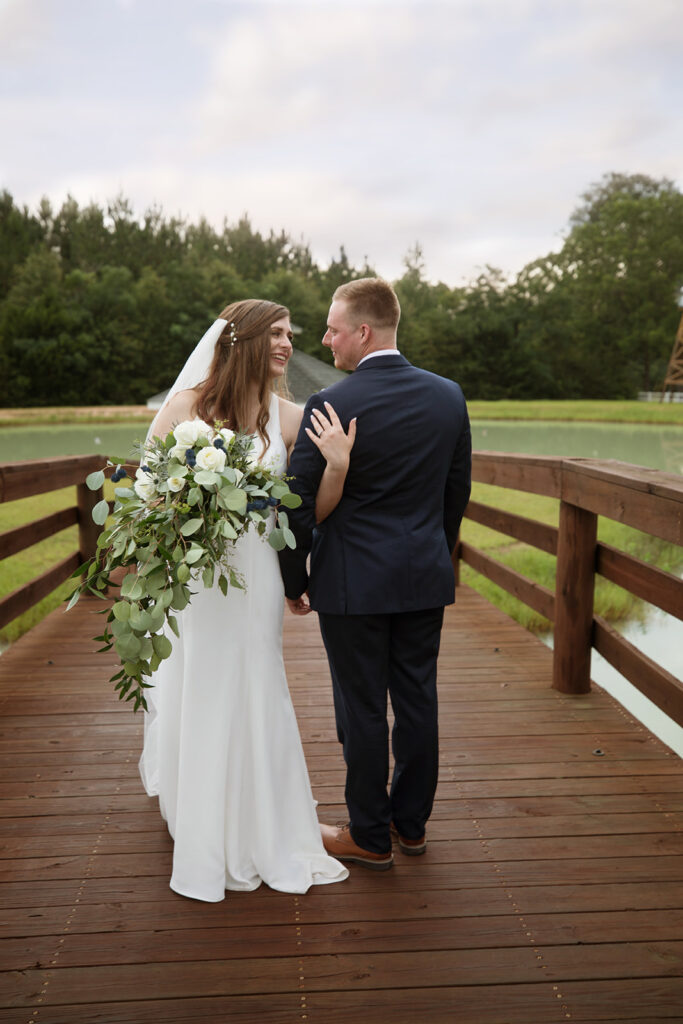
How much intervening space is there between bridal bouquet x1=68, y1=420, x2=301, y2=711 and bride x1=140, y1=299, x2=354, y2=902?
19 centimetres

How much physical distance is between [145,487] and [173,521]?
11 centimetres

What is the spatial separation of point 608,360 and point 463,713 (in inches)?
1590

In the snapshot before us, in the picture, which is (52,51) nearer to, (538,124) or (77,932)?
(538,124)

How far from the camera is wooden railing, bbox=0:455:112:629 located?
4102 mm

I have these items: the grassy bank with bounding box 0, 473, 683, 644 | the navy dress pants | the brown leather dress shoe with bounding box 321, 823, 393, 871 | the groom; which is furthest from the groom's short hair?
the grassy bank with bounding box 0, 473, 683, 644

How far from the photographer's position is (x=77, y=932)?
2.19 meters

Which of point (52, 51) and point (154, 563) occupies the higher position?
point (52, 51)

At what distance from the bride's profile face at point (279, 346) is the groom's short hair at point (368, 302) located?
0.29 m

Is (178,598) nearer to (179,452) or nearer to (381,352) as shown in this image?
(179,452)

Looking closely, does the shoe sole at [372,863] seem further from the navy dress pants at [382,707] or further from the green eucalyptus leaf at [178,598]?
the green eucalyptus leaf at [178,598]

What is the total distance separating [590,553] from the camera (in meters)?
3.81

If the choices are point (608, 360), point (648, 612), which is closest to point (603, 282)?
point (608, 360)

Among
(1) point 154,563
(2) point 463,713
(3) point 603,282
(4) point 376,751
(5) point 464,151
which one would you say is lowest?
(2) point 463,713

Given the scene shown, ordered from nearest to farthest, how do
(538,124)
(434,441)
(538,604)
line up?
1. (434,441)
2. (538,604)
3. (538,124)
